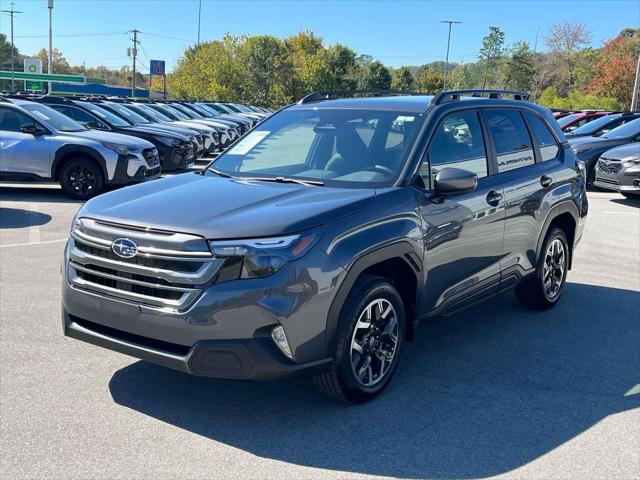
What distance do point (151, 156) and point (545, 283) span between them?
8.73 m

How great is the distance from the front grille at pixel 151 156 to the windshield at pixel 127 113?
488 cm

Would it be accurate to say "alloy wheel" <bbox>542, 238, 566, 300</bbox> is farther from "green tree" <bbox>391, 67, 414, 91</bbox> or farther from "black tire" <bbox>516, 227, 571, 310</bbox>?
"green tree" <bbox>391, 67, 414, 91</bbox>

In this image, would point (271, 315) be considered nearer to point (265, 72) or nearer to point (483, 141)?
point (483, 141)

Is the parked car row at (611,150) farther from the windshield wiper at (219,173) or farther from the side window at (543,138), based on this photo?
the windshield wiper at (219,173)

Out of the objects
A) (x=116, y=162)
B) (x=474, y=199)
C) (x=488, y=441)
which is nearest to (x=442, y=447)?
(x=488, y=441)

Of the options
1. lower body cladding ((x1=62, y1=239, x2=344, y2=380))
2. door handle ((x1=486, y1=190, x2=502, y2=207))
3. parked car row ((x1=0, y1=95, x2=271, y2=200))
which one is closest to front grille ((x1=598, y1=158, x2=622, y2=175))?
parked car row ((x1=0, y1=95, x2=271, y2=200))

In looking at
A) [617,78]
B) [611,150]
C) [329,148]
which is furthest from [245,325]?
[617,78]

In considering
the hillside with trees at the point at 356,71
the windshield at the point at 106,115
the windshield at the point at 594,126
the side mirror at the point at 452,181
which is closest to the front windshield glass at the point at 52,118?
the windshield at the point at 106,115

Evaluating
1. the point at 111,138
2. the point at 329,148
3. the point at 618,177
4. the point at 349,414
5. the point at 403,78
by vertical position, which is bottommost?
the point at 349,414

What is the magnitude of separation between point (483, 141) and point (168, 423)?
9.82 ft

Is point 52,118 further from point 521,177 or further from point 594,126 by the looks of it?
point 594,126

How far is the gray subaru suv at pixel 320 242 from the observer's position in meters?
3.39

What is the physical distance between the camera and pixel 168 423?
3760 mm

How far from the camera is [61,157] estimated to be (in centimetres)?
1202
